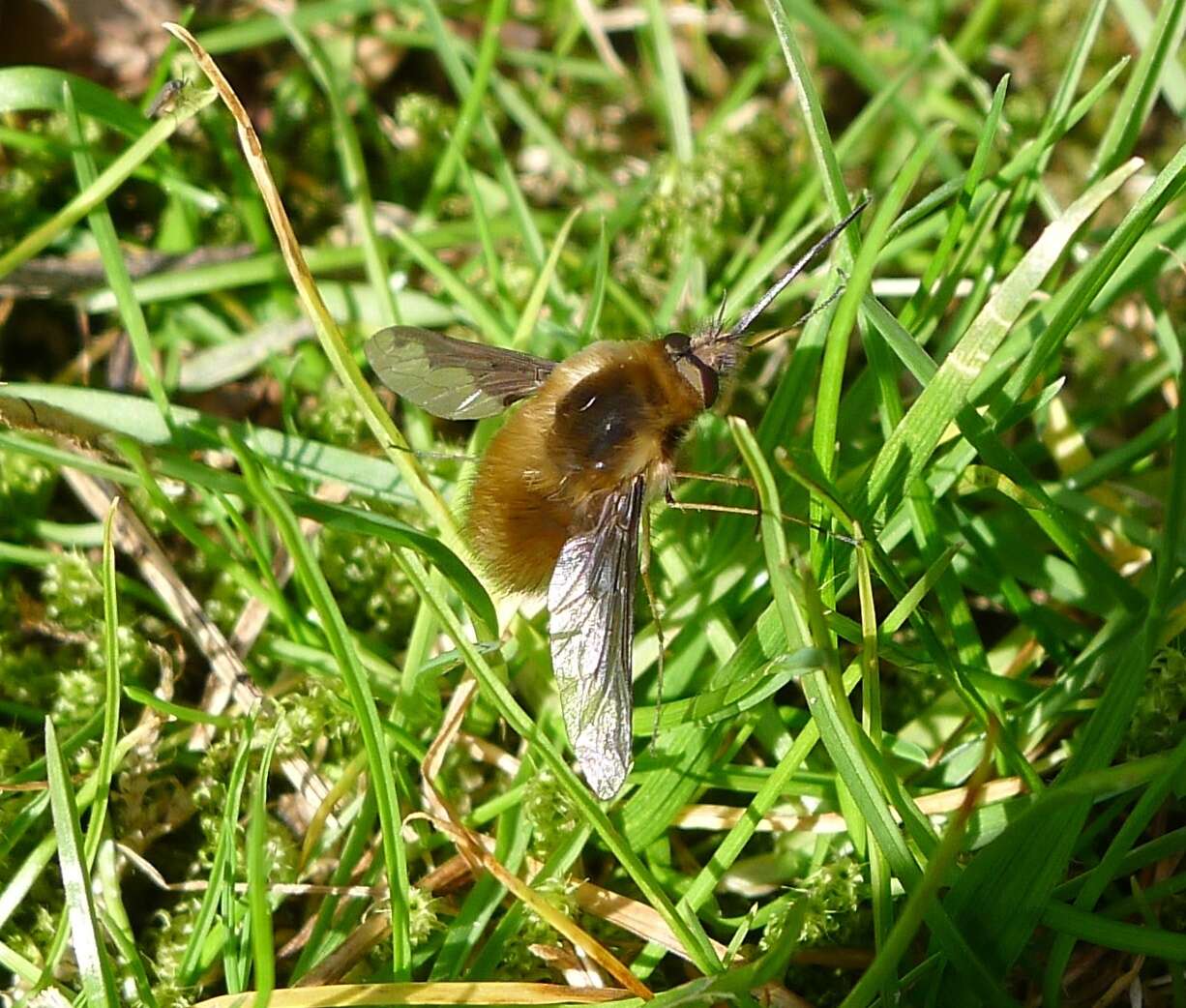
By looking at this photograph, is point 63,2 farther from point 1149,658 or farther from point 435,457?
point 1149,658

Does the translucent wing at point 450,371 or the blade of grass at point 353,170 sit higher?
the blade of grass at point 353,170

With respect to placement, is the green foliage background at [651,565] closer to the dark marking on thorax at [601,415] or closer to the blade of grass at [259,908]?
the blade of grass at [259,908]

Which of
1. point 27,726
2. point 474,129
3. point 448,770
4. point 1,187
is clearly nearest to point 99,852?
point 27,726

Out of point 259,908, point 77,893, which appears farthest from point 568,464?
point 77,893

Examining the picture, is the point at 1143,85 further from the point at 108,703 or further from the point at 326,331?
the point at 108,703

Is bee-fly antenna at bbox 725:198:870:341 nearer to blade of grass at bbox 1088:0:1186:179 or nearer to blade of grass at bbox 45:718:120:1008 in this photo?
blade of grass at bbox 1088:0:1186:179

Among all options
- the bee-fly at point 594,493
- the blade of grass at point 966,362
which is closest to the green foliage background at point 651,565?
the blade of grass at point 966,362
